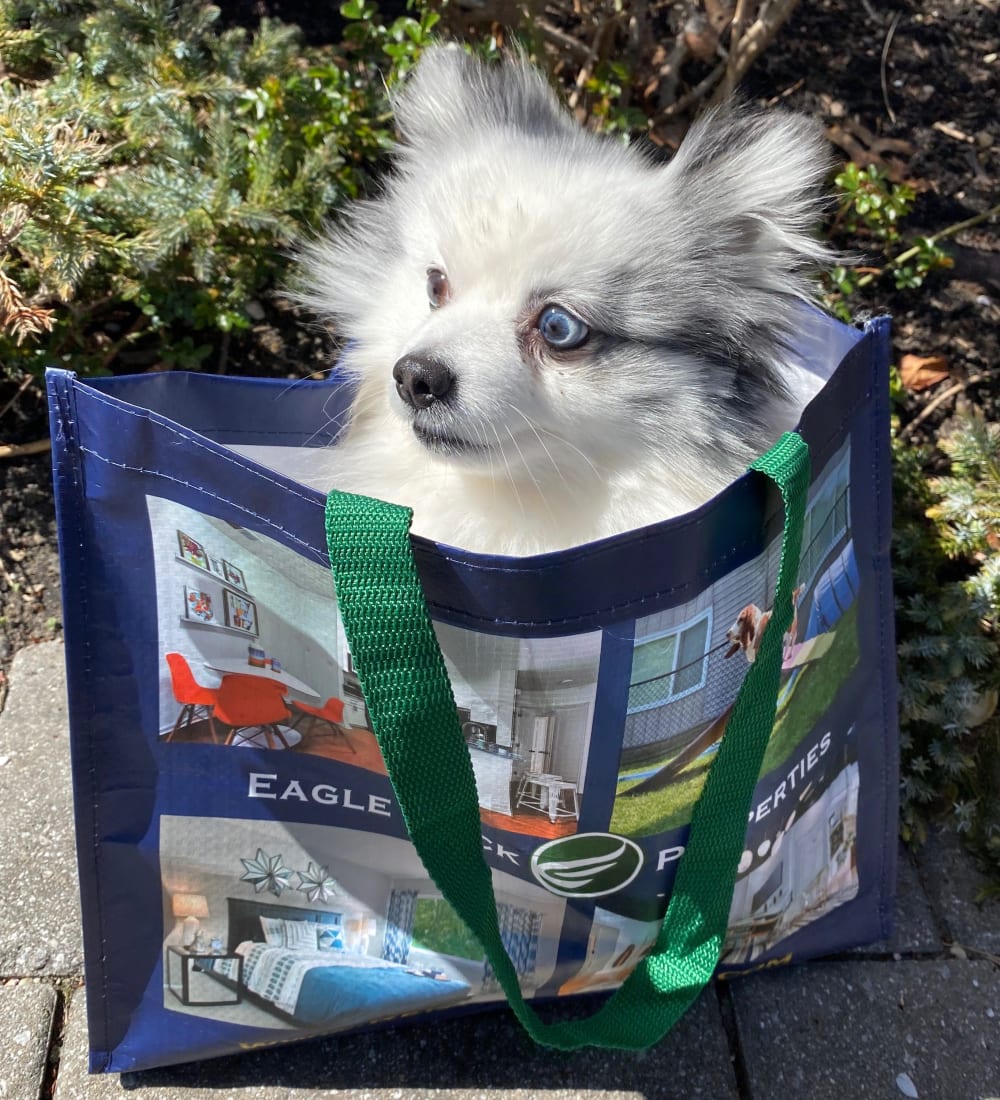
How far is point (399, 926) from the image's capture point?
1.38m

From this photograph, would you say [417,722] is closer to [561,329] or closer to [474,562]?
[474,562]

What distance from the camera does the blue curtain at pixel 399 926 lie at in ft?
4.48

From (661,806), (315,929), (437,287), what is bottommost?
(315,929)

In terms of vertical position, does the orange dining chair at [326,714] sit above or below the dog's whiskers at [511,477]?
below

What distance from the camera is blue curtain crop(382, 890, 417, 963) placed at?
1365mm

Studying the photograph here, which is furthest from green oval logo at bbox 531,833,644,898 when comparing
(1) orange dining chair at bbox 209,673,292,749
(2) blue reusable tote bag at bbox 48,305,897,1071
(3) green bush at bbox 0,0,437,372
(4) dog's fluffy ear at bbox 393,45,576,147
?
(3) green bush at bbox 0,0,437,372

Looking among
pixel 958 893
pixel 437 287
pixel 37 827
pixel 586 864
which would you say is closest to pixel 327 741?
pixel 586 864

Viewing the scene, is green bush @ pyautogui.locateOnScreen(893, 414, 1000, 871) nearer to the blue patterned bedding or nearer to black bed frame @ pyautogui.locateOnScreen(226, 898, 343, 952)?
the blue patterned bedding

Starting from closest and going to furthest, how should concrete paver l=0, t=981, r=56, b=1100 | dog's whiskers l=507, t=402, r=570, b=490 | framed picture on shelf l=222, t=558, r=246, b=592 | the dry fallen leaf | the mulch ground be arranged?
framed picture on shelf l=222, t=558, r=246, b=592, dog's whiskers l=507, t=402, r=570, b=490, concrete paver l=0, t=981, r=56, b=1100, the mulch ground, the dry fallen leaf

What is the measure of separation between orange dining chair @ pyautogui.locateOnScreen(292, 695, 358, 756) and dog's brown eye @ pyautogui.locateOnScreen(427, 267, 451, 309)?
679 millimetres

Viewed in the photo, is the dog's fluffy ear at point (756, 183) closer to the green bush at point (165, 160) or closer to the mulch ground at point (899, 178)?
the green bush at point (165, 160)

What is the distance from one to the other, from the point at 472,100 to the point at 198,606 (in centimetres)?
107

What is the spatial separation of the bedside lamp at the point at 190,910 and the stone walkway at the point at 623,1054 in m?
0.32

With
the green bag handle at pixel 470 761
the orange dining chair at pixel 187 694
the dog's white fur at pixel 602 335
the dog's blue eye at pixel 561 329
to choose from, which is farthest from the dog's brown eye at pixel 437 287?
the orange dining chair at pixel 187 694
